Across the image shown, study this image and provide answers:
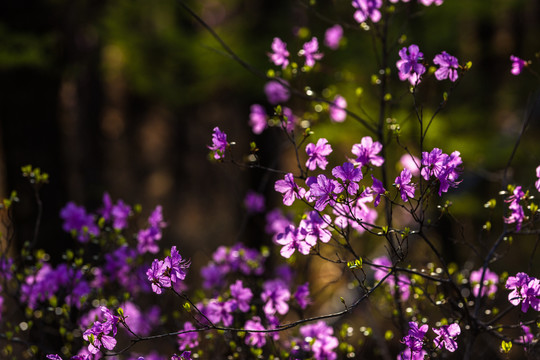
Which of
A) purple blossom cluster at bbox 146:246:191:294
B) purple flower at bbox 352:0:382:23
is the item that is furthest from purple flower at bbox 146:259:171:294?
purple flower at bbox 352:0:382:23

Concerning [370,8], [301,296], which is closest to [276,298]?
[301,296]

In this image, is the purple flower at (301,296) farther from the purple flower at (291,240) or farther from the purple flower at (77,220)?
the purple flower at (77,220)

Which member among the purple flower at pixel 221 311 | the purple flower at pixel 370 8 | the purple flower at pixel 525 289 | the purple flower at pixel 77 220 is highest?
the purple flower at pixel 370 8

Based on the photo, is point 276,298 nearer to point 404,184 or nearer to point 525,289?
point 404,184

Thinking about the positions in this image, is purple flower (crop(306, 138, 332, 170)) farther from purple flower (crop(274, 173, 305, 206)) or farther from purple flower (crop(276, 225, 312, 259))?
purple flower (crop(276, 225, 312, 259))

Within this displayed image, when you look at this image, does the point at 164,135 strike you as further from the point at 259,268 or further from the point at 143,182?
the point at 259,268

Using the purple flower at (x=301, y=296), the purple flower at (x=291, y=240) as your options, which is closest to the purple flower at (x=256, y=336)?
the purple flower at (x=301, y=296)
